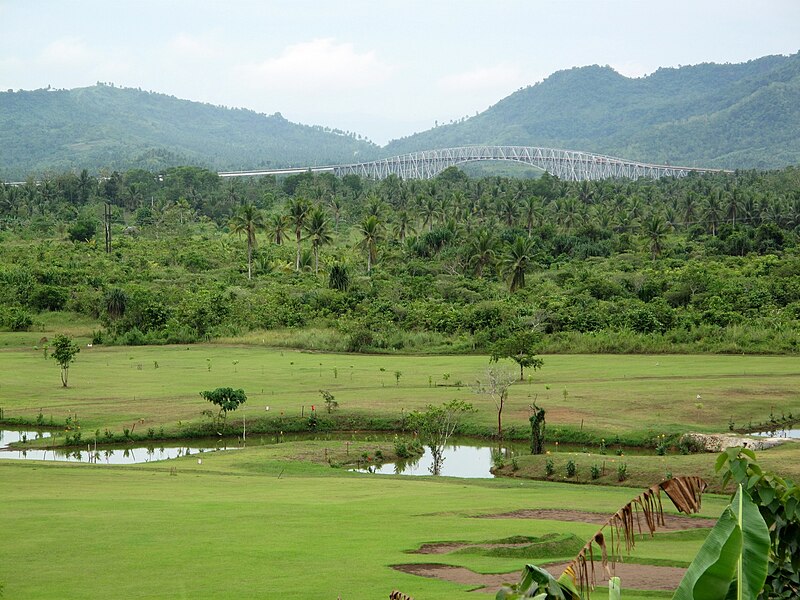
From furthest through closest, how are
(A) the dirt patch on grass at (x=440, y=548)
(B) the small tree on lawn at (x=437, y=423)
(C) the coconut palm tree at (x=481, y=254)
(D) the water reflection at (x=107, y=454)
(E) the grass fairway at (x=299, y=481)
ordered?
(C) the coconut palm tree at (x=481, y=254) < (B) the small tree on lawn at (x=437, y=423) < (D) the water reflection at (x=107, y=454) < (A) the dirt patch on grass at (x=440, y=548) < (E) the grass fairway at (x=299, y=481)

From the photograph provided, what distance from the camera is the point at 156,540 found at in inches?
855

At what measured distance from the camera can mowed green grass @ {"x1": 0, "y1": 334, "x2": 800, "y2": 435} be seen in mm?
49500

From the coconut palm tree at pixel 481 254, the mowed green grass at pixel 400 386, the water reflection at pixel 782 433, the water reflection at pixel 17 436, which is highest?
the coconut palm tree at pixel 481 254

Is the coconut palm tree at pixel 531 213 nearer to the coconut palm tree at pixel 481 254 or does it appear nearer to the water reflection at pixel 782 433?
the coconut palm tree at pixel 481 254

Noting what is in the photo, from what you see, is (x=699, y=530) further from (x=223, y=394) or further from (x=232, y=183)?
(x=232, y=183)

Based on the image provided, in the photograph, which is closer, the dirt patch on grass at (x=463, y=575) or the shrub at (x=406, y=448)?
the dirt patch on grass at (x=463, y=575)

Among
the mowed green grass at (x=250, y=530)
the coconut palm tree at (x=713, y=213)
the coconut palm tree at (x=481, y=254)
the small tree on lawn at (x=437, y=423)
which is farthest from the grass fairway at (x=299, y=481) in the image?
the coconut palm tree at (x=713, y=213)

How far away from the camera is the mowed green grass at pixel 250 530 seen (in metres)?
18.2

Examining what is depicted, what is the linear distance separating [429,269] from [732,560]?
10163cm

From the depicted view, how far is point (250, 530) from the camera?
2295cm

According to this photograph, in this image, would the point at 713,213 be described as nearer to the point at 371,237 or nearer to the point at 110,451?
the point at 371,237

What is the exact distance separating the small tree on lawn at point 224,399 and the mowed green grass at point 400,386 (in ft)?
5.99

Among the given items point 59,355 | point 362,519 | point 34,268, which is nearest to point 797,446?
point 362,519

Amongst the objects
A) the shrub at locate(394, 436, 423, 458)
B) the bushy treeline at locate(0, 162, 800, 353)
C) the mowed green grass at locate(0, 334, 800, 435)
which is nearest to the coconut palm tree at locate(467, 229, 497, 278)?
the bushy treeline at locate(0, 162, 800, 353)
